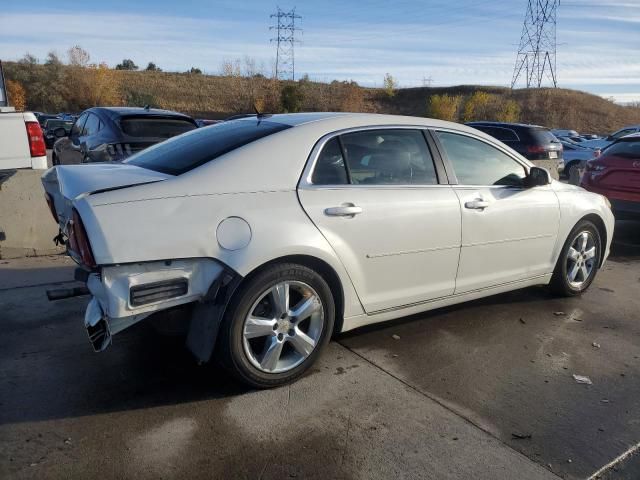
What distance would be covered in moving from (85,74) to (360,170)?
7198cm

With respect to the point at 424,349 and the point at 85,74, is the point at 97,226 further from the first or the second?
the point at 85,74

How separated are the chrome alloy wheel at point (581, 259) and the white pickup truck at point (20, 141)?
589 cm

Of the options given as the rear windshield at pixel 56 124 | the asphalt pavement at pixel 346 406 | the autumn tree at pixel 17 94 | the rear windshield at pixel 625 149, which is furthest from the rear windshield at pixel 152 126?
the autumn tree at pixel 17 94

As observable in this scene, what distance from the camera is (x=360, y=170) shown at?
3.85 meters

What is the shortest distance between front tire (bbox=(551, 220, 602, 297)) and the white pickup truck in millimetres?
5804

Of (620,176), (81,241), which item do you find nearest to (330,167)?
(81,241)

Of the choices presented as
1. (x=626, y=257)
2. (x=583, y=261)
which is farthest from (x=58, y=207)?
(x=626, y=257)

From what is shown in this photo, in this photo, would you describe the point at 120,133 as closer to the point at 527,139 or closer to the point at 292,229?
the point at 292,229

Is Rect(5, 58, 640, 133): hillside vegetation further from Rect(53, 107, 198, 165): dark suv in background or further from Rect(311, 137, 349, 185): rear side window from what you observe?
Rect(311, 137, 349, 185): rear side window

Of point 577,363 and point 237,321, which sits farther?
point 577,363

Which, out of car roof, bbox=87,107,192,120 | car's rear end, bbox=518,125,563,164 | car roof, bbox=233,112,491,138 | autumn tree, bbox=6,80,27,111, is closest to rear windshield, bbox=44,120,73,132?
car roof, bbox=87,107,192,120

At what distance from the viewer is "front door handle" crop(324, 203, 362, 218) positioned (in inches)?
→ 140

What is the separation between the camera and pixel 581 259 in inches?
214

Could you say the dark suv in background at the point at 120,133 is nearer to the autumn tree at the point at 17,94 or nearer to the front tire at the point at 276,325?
the front tire at the point at 276,325
